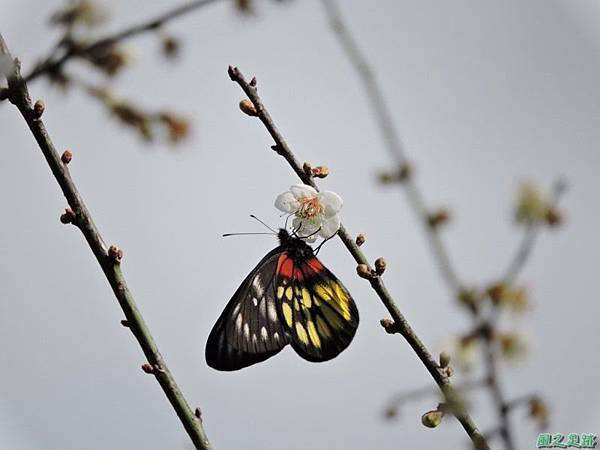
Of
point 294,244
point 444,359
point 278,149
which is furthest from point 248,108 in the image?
point 444,359

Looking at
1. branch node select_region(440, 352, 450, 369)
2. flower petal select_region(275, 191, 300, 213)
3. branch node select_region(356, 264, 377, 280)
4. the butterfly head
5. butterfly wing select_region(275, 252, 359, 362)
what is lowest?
branch node select_region(440, 352, 450, 369)

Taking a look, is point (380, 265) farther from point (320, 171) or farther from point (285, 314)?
point (285, 314)

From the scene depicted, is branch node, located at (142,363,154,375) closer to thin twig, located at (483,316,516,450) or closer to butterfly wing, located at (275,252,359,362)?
butterfly wing, located at (275,252,359,362)

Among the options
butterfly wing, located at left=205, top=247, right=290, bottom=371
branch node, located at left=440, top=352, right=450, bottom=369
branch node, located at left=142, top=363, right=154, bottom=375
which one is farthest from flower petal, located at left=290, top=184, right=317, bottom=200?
branch node, located at left=142, top=363, right=154, bottom=375

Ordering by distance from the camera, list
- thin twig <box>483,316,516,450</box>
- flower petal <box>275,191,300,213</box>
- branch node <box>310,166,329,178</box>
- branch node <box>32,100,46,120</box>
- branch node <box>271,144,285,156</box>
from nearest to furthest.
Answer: thin twig <box>483,316,516,450</box> → branch node <box>32,100,46,120</box> → branch node <box>271,144,285,156</box> → branch node <box>310,166,329,178</box> → flower petal <box>275,191,300,213</box>

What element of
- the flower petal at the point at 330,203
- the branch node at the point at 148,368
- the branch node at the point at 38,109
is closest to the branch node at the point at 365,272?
the flower petal at the point at 330,203

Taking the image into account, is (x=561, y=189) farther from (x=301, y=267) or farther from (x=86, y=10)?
(x=86, y=10)

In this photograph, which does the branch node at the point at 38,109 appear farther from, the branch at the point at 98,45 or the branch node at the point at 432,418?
the branch node at the point at 432,418
